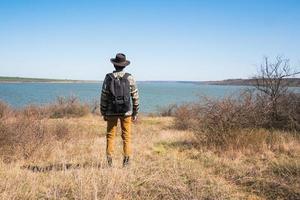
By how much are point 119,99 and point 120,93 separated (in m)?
0.11

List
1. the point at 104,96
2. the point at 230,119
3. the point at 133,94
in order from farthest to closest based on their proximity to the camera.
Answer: the point at 230,119
the point at 133,94
the point at 104,96

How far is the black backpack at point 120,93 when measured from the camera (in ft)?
21.9

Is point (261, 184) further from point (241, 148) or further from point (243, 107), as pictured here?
point (243, 107)

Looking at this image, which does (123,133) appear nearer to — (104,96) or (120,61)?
(104,96)

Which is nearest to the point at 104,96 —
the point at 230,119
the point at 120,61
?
the point at 120,61

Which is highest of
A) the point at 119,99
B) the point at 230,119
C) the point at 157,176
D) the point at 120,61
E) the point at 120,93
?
the point at 120,61

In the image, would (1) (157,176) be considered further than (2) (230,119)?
No

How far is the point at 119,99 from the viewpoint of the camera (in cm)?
670

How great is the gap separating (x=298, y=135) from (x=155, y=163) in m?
5.00

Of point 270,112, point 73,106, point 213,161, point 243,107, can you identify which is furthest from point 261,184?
point 73,106

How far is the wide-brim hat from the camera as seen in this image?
6797mm

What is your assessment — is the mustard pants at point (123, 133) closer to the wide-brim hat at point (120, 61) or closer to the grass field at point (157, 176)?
the grass field at point (157, 176)

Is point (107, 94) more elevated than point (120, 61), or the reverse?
point (120, 61)

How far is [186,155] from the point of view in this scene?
873cm
